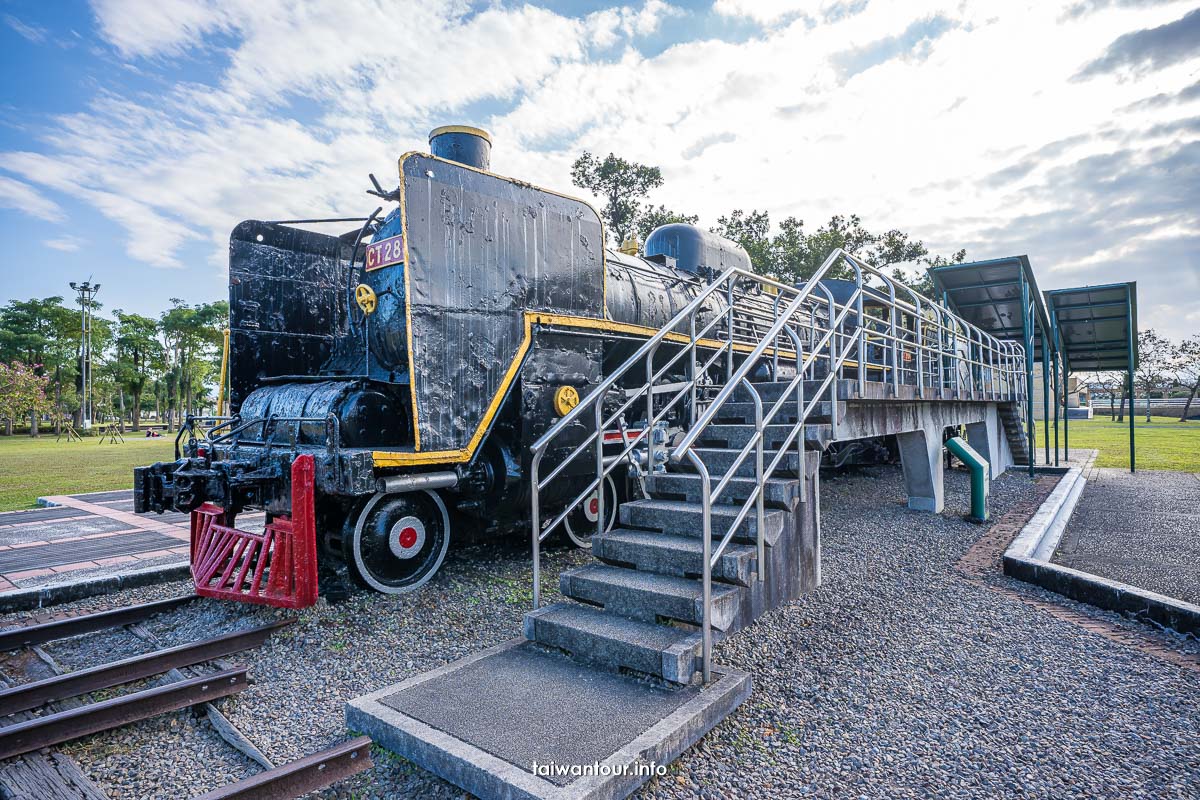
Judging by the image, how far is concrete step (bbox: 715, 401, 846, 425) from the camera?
506 cm

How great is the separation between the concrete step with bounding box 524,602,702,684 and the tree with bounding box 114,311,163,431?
56.1m

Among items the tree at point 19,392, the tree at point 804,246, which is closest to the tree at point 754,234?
the tree at point 804,246

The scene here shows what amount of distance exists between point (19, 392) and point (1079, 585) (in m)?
45.2

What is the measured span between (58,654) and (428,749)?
3301 mm

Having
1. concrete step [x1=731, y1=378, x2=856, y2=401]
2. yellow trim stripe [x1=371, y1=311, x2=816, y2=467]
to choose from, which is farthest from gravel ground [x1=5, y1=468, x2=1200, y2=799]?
concrete step [x1=731, y1=378, x2=856, y2=401]

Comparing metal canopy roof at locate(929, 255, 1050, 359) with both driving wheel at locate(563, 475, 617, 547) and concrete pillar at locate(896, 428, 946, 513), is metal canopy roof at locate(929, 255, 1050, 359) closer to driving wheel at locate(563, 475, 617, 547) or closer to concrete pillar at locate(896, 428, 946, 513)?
concrete pillar at locate(896, 428, 946, 513)

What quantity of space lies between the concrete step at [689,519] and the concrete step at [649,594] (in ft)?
1.24

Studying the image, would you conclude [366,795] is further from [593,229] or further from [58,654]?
[593,229]

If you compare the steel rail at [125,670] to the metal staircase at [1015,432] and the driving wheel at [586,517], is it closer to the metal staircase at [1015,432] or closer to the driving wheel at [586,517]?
the driving wheel at [586,517]

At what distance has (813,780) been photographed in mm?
2582

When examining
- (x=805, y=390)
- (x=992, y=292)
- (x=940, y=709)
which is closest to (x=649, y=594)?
(x=940, y=709)

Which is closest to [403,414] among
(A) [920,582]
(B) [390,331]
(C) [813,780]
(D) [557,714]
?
(B) [390,331]

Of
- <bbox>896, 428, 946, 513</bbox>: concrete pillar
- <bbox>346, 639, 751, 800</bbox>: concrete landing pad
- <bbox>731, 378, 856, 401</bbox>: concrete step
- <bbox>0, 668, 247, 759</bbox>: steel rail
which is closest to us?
<bbox>346, 639, 751, 800</bbox>: concrete landing pad

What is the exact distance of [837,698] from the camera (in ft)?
10.8
